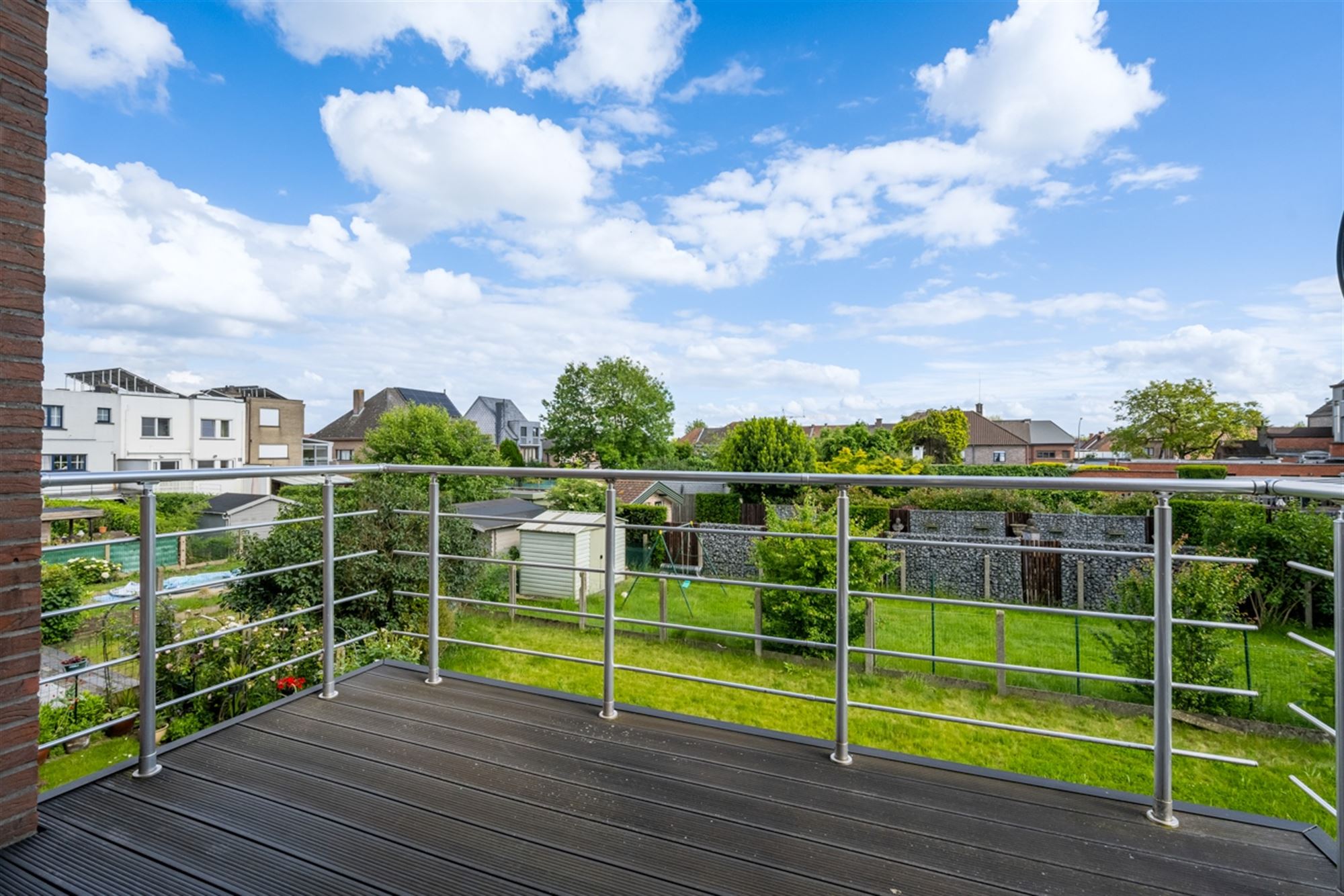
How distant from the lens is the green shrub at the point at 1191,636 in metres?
5.31

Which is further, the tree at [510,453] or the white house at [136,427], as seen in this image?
the tree at [510,453]

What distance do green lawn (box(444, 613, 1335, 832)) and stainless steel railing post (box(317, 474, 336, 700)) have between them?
255 centimetres

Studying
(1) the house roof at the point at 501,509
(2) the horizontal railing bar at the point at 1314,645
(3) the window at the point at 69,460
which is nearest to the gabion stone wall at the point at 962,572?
(1) the house roof at the point at 501,509

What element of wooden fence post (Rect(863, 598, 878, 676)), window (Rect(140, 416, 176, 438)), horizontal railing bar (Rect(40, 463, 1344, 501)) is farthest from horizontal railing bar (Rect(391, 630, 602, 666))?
window (Rect(140, 416, 176, 438))

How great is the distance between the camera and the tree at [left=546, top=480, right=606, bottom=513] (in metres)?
19.1

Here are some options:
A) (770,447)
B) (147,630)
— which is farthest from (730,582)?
(770,447)

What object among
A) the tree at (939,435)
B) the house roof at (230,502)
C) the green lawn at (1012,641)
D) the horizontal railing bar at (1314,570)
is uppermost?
the tree at (939,435)

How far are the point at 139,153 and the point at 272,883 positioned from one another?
2713 cm

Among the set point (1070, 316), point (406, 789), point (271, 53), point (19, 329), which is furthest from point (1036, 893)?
point (1070, 316)

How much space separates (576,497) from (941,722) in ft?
48.2

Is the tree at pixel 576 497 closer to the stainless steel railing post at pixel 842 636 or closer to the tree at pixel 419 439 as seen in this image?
the tree at pixel 419 439

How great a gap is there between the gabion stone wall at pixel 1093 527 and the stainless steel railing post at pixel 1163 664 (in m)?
13.7

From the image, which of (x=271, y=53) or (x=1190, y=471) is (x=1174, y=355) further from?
(x=271, y=53)

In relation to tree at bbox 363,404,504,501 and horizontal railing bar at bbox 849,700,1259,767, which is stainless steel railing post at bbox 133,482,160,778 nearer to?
horizontal railing bar at bbox 849,700,1259,767
